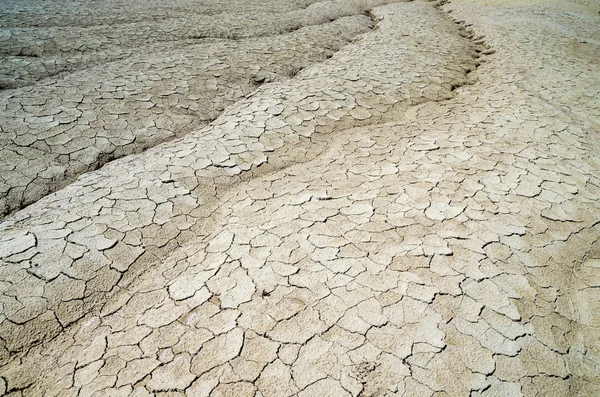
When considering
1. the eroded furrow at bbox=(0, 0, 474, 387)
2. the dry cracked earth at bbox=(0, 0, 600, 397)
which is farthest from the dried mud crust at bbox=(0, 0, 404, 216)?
the eroded furrow at bbox=(0, 0, 474, 387)

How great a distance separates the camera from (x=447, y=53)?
19.6 ft

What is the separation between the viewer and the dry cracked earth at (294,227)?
1.60m

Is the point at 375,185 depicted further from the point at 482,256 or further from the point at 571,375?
the point at 571,375

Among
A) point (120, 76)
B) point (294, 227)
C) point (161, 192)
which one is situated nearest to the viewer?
point (294, 227)

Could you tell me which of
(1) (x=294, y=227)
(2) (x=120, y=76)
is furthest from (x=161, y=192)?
(2) (x=120, y=76)

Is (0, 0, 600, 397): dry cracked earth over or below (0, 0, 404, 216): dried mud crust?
below

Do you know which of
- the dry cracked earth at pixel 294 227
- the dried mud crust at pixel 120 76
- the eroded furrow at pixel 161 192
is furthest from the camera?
the dried mud crust at pixel 120 76

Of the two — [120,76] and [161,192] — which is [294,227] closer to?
[161,192]

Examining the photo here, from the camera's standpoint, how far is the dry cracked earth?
5.26 feet

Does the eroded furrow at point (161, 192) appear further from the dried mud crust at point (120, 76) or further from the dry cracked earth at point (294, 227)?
the dried mud crust at point (120, 76)

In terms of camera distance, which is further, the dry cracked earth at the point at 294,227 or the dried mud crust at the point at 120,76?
the dried mud crust at the point at 120,76

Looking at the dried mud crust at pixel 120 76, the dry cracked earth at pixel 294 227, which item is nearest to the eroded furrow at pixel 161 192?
the dry cracked earth at pixel 294 227

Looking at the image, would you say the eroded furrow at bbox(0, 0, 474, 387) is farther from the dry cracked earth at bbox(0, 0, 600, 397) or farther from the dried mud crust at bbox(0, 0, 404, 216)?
the dried mud crust at bbox(0, 0, 404, 216)

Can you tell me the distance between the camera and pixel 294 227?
2369mm
